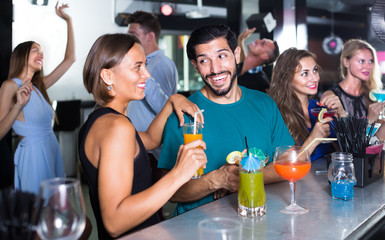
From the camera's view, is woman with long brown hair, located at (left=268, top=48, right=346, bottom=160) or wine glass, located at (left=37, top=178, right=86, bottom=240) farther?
woman with long brown hair, located at (left=268, top=48, right=346, bottom=160)

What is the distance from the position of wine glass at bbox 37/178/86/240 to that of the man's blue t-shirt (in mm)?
1157

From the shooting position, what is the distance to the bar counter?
1.39 metres

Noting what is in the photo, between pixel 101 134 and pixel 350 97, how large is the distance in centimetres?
300

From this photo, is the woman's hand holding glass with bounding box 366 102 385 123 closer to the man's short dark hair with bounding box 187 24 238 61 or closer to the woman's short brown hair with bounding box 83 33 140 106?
the man's short dark hair with bounding box 187 24 238 61

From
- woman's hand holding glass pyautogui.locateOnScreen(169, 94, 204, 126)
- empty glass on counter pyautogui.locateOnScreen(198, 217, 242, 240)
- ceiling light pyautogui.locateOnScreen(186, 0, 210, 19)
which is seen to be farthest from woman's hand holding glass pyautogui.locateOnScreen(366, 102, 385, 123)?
ceiling light pyautogui.locateOnScreen(186, 0, 210, 19)

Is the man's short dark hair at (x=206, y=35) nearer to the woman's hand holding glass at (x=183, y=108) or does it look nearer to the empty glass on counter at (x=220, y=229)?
the woman's hand holding glass at (x=183, y=108)

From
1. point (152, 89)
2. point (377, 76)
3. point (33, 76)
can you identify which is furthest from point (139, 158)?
point (377, 76)

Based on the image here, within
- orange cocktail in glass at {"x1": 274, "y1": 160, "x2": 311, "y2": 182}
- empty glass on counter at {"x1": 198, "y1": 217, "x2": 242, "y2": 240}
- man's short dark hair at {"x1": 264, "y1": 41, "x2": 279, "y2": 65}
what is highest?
man's short dark hair at {"x1": 264, "y1": 41, "x2": 279, "y2": 65}

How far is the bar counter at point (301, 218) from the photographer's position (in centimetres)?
139

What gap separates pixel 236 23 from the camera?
561 cm

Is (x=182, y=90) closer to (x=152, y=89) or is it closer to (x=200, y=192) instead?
(x=152, y=89)

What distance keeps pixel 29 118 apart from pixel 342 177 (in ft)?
8.81

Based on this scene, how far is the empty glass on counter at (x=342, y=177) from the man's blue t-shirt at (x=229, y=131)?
0.49m

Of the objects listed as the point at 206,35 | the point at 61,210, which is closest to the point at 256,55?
the point at 206,35
